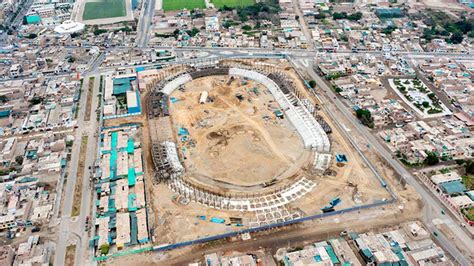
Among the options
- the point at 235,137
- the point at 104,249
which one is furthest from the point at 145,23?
the point at 104,249

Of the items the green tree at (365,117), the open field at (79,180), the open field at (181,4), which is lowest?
the open field at (79,180)

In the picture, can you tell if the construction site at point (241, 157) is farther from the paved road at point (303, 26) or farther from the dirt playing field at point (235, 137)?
the paved road at point (303, 26)

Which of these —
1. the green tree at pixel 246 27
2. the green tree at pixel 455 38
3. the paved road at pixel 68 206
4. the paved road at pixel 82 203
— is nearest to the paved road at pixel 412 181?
the green tree at pixel 246 27

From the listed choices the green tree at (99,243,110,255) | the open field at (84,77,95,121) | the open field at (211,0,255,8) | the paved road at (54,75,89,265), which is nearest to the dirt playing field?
the green tree at (99,243,110,255)

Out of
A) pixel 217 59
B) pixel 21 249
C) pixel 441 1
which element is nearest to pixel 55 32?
pixel 217 59

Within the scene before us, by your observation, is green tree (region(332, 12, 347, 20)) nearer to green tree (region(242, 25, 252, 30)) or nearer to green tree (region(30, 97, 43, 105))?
green tree (region(242, 25, 252, 30))

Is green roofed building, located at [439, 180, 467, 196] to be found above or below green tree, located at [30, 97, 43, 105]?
below
